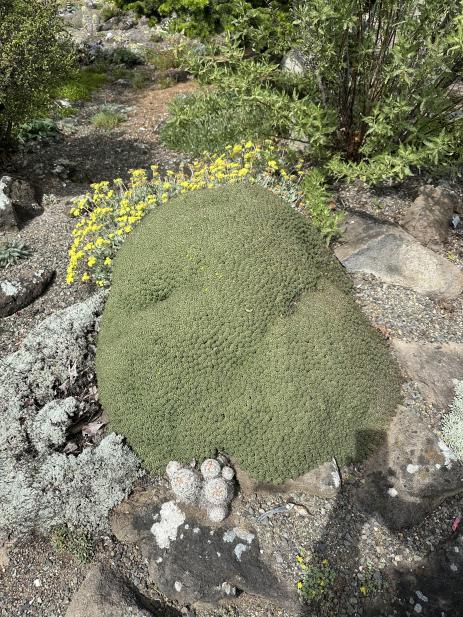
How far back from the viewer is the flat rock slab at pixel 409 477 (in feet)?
10.9

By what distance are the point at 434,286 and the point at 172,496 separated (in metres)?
3.22

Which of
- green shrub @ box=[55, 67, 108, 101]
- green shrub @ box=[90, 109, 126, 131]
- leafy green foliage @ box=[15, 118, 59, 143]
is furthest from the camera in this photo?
green shrub @ box=[55, 67, 108, 101]

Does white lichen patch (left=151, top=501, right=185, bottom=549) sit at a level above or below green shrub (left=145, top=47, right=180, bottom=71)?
below

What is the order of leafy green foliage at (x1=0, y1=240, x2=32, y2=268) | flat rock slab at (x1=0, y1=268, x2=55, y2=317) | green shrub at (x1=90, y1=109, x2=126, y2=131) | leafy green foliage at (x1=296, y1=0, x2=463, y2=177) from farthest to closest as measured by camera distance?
green shrub at (x1=90, y1=109, x2=126, y2=131)
leafy green foliage at (x1=0, y1=240, x2=32, y2=268)
flat rock slab at (x1=0, y1=268, x2=55, y2=317)
leafy green foliage at (x1=296, y1=0, x2=463, y2=177)

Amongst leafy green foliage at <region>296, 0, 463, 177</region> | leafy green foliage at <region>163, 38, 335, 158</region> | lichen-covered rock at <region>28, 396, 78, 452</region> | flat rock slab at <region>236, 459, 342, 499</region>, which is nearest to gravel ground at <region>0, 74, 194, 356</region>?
lichen-covered rock at <region>28, 396, 78, 452</region>

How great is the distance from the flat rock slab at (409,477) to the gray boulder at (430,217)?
7.80ft

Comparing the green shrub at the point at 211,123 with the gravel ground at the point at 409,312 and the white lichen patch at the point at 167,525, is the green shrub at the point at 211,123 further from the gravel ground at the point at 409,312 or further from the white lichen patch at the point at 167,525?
the white lichen patch at the point at 167,525

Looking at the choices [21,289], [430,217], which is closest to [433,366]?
[430,217]

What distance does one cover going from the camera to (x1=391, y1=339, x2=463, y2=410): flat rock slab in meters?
3.81

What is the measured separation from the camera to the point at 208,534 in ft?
10.9

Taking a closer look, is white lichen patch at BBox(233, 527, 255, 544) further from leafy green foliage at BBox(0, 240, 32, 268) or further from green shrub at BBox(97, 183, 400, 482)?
leafy green foliage at BBox(0, 240, 32, 268)

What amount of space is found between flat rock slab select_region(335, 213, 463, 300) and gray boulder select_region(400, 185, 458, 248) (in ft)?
0.66

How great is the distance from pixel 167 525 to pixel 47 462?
1.10m

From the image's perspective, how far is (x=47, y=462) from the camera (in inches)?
143
